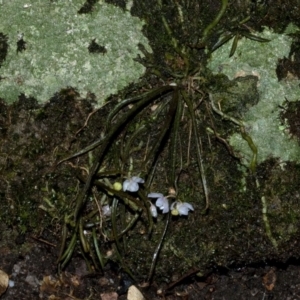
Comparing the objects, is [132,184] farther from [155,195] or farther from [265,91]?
[265,91]

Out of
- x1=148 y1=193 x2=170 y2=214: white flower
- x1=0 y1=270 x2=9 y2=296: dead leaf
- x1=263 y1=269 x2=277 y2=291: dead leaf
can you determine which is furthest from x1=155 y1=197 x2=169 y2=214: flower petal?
x1=0 y1=270 x2=9 y2=296: dead leaf

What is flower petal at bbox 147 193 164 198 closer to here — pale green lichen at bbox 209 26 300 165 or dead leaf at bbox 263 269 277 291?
pale green lichen at bbox 209 26 300 165

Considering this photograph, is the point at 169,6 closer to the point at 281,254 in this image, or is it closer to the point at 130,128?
the point at 130,128

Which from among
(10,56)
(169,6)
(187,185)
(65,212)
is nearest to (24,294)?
(65,212)

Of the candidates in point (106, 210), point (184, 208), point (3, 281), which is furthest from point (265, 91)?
point (3, 281)

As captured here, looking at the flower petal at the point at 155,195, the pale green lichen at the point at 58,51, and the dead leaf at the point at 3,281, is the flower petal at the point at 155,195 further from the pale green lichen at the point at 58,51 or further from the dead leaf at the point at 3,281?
the dead leaf at the point at 3,281

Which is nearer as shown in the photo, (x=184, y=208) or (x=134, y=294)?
(x=184, y=208)
